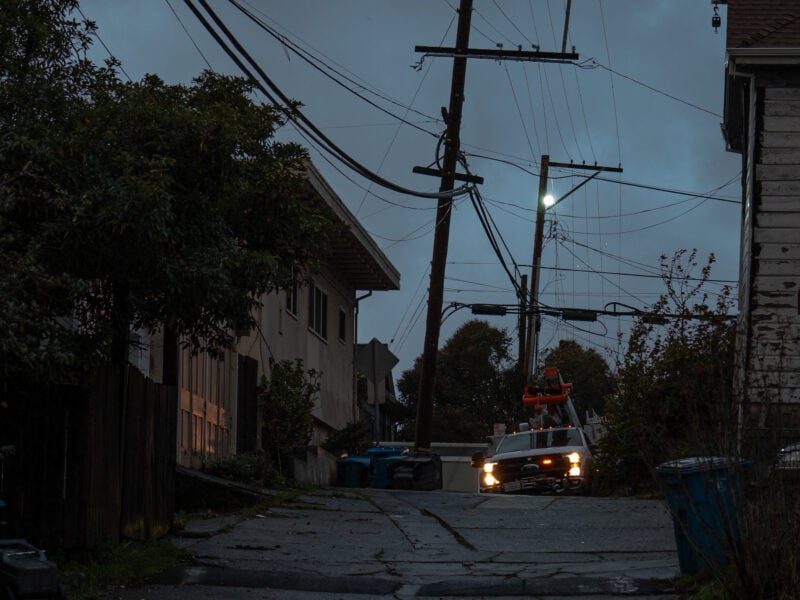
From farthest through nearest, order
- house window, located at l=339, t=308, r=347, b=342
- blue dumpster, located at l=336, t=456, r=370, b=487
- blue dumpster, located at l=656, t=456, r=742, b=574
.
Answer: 1. house window, located at l=339, t=308, r=347, b=342
2. blue dumpster, located at l=336, t=456, r=370, b=487
3. blue dumpster, located at l=656, t=456, r=742, b=574

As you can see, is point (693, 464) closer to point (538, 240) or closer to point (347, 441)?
point (347, 441)

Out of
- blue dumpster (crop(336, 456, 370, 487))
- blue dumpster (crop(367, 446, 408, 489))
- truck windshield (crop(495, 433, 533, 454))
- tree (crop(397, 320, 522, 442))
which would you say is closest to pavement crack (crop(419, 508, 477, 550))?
blue dumpster (crop(367, 446, 408, 489))

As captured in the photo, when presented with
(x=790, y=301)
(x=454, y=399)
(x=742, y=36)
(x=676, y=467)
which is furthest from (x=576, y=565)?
(x=454, y=399)

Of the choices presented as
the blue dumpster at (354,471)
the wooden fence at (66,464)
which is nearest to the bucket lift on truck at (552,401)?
the blue dumpster at (354,471)

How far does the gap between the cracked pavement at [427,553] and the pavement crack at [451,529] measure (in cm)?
1

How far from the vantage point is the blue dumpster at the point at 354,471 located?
24828mm

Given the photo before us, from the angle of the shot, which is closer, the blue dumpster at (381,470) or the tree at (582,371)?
the blue dumpster at (381,470)

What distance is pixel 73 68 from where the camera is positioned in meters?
10.5

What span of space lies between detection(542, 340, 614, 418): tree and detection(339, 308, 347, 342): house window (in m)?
30.7

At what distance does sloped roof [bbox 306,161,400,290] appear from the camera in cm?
2395

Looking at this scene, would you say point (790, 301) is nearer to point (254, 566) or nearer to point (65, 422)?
point (254, 566)

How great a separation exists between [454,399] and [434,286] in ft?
110

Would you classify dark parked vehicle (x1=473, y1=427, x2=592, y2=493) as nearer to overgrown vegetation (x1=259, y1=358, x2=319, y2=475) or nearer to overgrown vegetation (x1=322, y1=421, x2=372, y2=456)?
overgrown vegetation (x1=322, y1=421, x2=372, y2=456)

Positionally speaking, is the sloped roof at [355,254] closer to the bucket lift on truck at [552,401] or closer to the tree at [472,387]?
the bucket lift on truck at [552,401]
